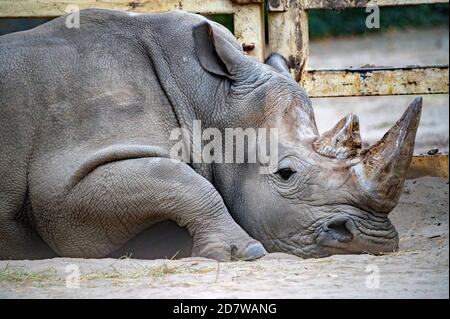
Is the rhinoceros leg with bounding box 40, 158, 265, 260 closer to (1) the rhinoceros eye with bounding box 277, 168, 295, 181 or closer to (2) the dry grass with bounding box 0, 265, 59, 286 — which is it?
(1) the rhinoceros eye with bounding box 277, 168, 295, 181

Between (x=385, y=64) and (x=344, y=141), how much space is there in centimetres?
1260

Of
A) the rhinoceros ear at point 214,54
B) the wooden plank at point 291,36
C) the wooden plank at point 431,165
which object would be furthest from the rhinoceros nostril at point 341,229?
the wooden plank at point 431,165

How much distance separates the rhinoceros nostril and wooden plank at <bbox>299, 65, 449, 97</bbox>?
7.82ft

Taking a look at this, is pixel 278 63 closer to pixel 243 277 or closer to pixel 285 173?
pixel 285 173

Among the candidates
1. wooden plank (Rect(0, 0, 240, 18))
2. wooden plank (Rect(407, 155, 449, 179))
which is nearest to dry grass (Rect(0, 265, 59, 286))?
wooden plank (Rect(0, 0, 240, 18))

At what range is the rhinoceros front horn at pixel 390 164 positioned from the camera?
19.9 ft

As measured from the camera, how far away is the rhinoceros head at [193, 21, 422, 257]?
6.12 meters

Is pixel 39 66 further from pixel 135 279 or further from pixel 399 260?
pixel 399 260

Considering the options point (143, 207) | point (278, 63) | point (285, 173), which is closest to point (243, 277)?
point (143, 207)

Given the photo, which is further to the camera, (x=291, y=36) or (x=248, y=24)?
(x=291, y=36)

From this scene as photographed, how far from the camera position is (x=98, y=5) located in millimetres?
8312

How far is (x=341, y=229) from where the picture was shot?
246 inches
